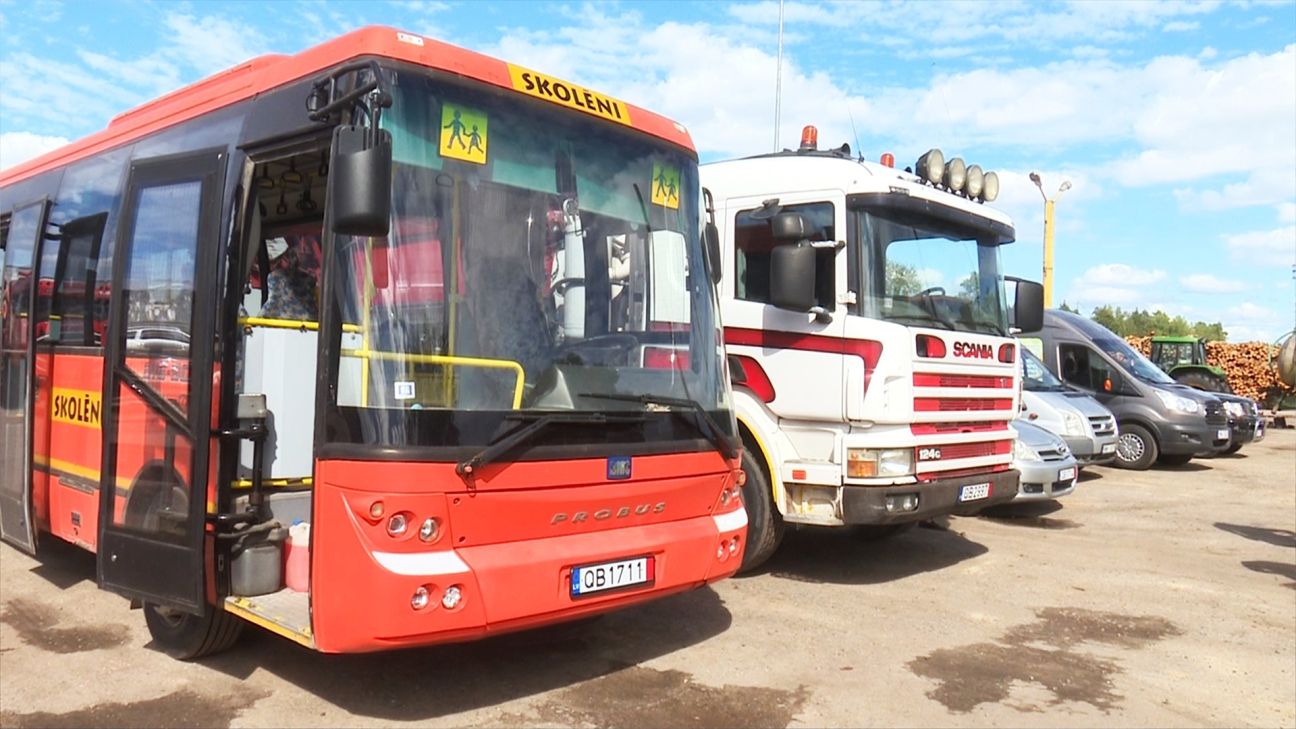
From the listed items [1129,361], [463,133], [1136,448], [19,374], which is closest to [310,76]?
[463,133]

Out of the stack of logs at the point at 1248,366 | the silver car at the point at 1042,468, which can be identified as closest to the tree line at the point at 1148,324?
the stack of logs at the point at 1248,366

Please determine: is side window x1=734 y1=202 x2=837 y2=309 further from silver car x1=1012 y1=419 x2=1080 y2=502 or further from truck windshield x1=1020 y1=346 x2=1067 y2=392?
truck windshield x1=1020 y1=346 x2=1067 y2=392

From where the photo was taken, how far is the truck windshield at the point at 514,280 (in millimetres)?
4105

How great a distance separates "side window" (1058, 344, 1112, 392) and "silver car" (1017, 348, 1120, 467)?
273 cm

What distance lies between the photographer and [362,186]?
12.8 ft

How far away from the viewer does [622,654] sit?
18.0 feet

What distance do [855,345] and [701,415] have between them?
2056 millimetres

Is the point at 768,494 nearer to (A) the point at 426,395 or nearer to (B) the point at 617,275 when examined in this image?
(B) the point at 617,275

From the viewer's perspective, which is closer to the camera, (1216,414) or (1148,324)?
(1216,414)

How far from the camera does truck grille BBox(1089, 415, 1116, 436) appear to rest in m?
12.7

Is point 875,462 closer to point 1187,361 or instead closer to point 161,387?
point 161,387

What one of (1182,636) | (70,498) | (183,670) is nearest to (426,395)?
(183,670)

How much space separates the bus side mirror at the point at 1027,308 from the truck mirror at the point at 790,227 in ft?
9.19

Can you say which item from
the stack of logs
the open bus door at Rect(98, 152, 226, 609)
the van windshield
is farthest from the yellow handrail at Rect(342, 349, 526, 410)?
the stack of logs
